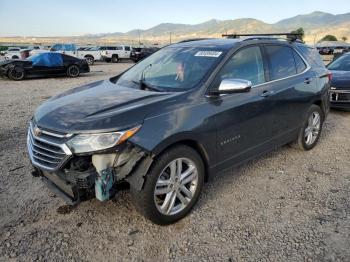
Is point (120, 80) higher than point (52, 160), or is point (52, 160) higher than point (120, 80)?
point (120, 80)

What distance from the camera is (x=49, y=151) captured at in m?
3.00

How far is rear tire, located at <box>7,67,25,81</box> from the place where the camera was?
50.4 feet

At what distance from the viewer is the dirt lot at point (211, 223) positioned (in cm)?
293

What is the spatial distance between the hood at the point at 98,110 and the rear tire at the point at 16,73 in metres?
13.4

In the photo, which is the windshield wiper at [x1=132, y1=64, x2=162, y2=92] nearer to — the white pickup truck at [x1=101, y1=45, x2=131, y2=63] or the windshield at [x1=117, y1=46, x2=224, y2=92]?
the windshield at [x1=117, y1=46, x2=224, y2=92]

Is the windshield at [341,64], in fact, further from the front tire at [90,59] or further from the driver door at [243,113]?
the front tire at [90,59]

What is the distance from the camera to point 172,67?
397 cm

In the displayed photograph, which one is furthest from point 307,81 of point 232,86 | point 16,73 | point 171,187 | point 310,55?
point 16,73

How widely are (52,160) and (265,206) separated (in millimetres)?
2330

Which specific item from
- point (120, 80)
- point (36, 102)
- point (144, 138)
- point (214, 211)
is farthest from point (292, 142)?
point (36, 102)

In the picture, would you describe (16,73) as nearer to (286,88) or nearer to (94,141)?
(286,88)

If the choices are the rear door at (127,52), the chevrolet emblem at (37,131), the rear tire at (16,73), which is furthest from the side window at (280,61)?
the rear door at (127,52)

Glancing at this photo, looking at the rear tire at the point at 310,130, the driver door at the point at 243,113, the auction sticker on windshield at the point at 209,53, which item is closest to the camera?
the driver door at the point at 243,113

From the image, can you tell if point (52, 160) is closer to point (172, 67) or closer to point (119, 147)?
point (119, 147)
